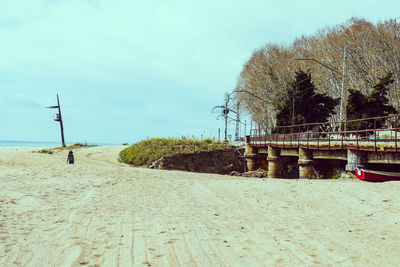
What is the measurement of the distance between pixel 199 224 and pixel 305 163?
48.9 feet

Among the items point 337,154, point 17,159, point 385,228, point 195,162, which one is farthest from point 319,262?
point 17,159

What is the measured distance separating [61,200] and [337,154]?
14.1 m

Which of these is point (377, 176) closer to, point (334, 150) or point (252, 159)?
point (334, 150)

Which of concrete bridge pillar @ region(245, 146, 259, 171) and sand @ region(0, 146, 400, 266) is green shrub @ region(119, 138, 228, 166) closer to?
concrete bridge pillar @ region(245, 146, 259, 171)

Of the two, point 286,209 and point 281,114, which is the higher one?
point 281,114

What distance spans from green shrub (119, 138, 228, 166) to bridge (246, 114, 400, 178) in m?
3.81

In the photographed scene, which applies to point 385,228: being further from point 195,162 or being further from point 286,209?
point 195,162

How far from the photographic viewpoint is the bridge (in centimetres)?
1497

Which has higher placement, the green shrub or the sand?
the green shrub

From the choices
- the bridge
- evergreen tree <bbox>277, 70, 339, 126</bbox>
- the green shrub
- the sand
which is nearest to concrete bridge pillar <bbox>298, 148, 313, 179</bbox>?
the bridge

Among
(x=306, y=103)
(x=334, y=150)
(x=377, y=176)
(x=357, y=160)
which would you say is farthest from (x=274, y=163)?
(x=306, y=103)

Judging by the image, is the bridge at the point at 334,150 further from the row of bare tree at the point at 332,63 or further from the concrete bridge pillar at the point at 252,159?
the row of bare tree at the point at 332,63

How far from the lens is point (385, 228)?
7.30m

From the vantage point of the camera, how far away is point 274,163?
2647cm
